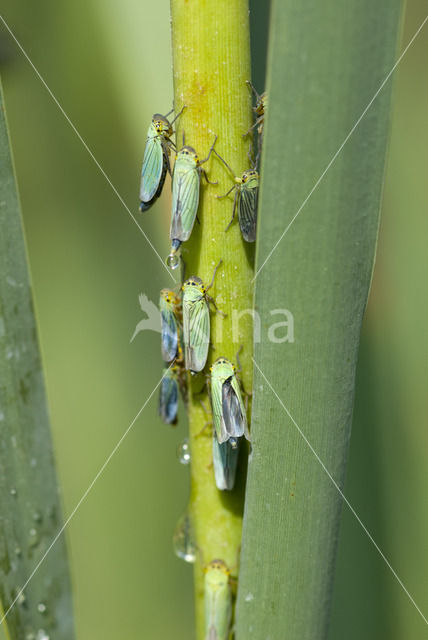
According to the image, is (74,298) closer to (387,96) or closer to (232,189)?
(232,189)

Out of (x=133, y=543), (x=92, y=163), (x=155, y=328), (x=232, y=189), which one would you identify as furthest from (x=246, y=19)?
(x=133, y=543)

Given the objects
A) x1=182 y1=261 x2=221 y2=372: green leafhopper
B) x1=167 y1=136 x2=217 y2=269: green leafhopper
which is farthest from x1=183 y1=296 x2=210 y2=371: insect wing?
x1=167 y1=136 x2=217 y2=269: green leafhopper

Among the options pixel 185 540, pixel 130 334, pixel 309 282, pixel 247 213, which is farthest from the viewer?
pixel 130 334

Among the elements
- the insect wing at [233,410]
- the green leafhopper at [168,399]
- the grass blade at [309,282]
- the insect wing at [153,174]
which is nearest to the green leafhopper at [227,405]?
the insect wing at [233,410]

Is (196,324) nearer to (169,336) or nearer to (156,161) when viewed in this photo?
(169,336)

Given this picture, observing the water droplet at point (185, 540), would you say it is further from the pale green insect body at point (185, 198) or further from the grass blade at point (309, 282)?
the pale green insect body at point (185, 198)

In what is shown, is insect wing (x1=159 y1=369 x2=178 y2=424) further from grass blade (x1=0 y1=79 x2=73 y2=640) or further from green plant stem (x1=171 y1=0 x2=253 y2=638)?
grass blade (x1=0 y1=79 x2=73 y2=640)

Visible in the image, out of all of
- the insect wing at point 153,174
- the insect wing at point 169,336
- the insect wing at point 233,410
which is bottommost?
the insect wing at point 233,410

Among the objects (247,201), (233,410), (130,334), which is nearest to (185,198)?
(247,201)
